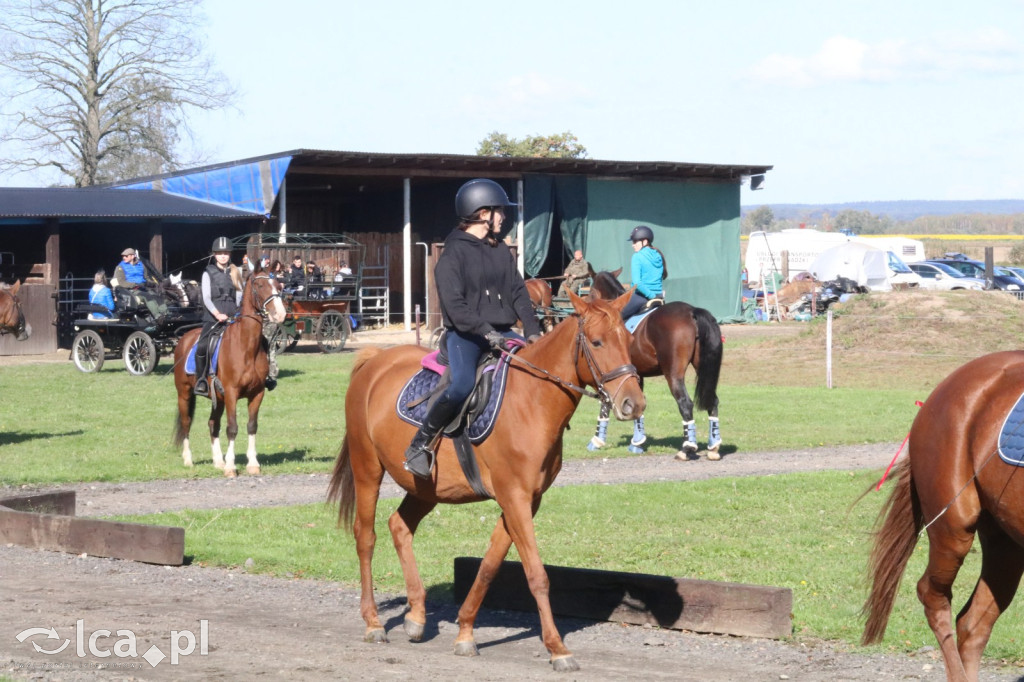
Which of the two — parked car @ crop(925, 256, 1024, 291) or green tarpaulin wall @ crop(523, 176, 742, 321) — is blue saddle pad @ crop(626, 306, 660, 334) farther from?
parked car @ crop(925, 256, 1024, 291)

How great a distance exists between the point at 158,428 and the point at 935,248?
89.6 meters

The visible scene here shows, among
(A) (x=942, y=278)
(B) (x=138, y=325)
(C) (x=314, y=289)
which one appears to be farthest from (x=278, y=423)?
(A) (x=942, y=278)

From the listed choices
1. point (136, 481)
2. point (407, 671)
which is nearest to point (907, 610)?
point (407, 671)

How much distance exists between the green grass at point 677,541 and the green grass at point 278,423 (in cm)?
304

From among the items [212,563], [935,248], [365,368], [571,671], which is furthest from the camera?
[935,248]

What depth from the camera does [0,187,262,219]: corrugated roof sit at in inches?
1194

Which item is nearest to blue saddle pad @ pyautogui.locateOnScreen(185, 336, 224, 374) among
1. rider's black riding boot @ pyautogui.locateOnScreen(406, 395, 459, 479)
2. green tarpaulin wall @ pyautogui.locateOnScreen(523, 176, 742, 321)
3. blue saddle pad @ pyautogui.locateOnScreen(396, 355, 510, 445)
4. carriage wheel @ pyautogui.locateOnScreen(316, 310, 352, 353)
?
blue saddle pad @ pyautogui.locateOnScreen(396, 355, 510, 445)

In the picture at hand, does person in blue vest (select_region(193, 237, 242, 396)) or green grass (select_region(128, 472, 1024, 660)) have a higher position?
person in blue vest (select_region(193, 237, 242, 396))

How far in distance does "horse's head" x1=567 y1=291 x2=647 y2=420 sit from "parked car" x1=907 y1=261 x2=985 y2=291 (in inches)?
1817

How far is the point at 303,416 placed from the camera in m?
19.1

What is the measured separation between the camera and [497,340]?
7055 mm

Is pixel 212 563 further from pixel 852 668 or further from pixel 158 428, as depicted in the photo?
pixel 158 428

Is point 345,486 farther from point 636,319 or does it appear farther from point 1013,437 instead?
point 636,319

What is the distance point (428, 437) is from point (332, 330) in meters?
23.0
